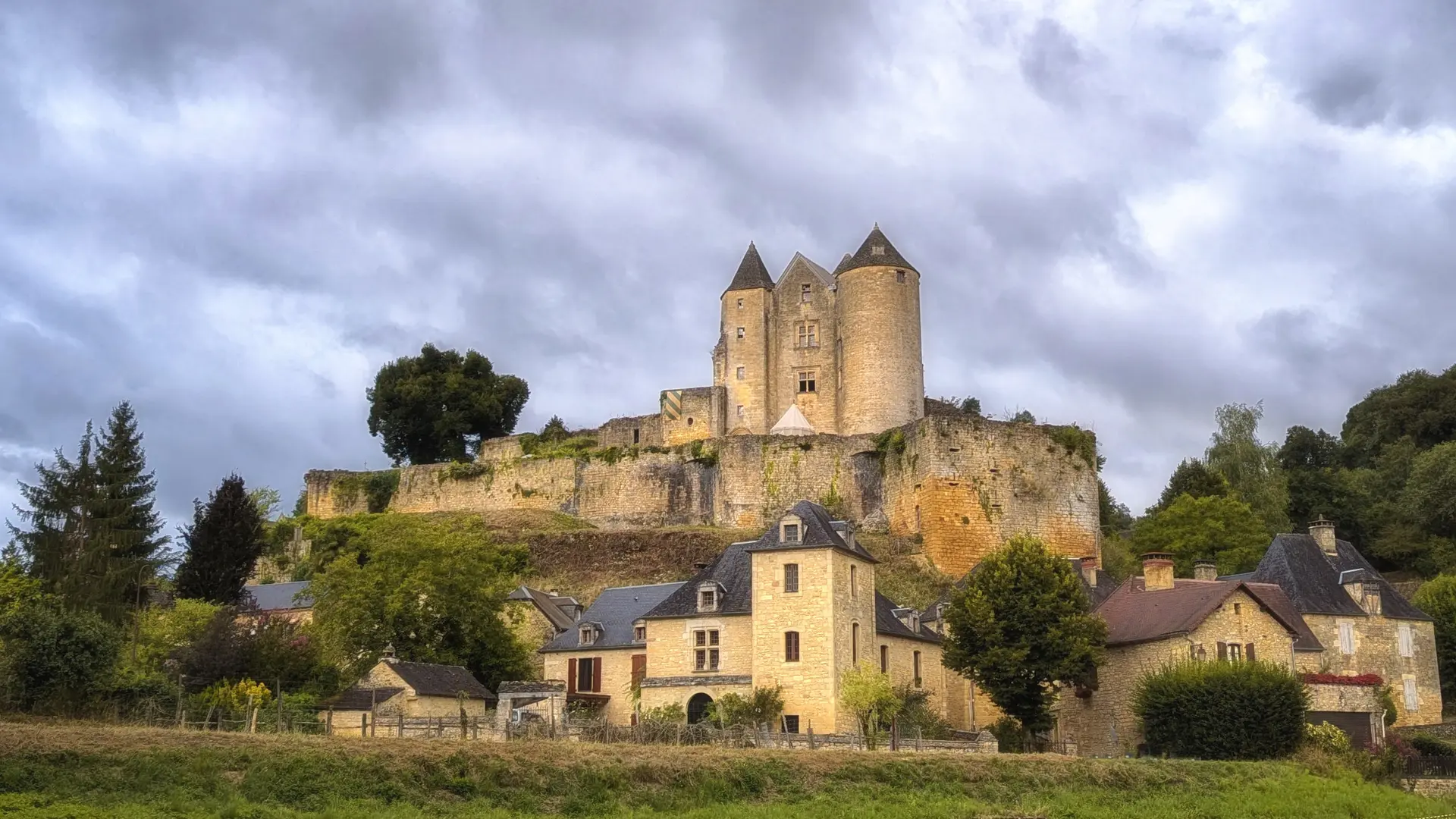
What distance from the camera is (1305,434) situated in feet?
232

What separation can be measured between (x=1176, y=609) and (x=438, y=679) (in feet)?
54.7

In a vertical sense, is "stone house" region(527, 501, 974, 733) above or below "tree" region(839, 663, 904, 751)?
above

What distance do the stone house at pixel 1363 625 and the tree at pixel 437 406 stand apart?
37688 millimetres

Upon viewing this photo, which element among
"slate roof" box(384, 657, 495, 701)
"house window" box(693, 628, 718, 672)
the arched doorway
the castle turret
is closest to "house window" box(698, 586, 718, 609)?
"house window" box(693, 628, 718, 672)

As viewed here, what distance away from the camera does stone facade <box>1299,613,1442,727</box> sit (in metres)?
40.1

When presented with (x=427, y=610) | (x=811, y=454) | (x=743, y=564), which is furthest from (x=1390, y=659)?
(x=427, y=610)

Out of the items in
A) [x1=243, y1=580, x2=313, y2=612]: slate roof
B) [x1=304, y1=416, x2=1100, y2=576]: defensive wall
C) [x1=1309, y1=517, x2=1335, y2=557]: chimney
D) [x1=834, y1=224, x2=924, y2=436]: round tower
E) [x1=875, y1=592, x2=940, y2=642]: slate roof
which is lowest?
[x1=875, y1=592, x2=940, y2=642]: slate roof

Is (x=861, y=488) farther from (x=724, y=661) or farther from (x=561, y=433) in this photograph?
(x=724, y=661)

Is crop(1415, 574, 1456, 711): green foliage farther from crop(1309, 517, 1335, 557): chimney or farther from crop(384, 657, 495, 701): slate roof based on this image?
crop(384, 657, 495, 701): slate roof

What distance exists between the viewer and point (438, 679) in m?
35.2

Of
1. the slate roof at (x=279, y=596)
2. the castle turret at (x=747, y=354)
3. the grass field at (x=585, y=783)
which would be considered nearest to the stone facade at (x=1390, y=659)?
the grass field at (x=585, y=783)

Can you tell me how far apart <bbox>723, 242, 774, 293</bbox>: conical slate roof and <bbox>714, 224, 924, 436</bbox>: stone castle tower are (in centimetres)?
4

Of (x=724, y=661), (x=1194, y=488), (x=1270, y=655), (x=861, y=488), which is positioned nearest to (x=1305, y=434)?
(x=1194, y=488)

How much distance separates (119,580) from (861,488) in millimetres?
24381
